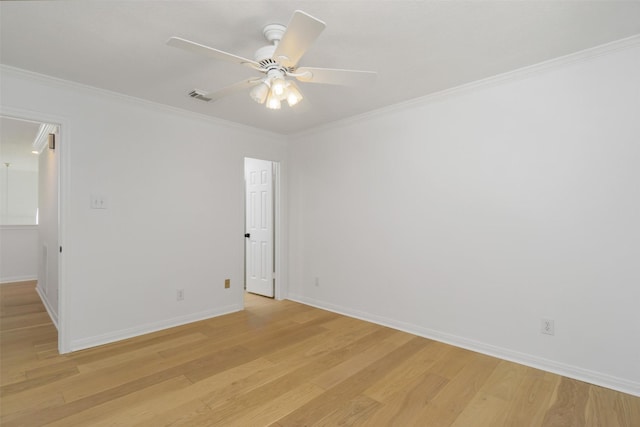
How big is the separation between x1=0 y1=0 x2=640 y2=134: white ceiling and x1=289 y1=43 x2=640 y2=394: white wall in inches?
13.9

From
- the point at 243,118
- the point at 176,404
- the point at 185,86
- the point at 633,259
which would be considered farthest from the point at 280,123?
the point at 633,259

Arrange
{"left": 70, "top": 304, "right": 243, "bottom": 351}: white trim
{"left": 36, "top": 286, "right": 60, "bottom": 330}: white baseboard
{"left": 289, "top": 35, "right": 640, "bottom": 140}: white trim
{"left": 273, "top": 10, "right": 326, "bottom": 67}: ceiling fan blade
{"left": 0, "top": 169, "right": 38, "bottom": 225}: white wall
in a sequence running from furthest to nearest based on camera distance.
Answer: {"left": 0, "top": 169, "right": 38, "bottom": 225}: white wall < {"left": 36, "top": 286, "right": 60, "bottom": 330}: white baseboard < {"left": 70, "top": 304, "right": 243, "bottom": 351}: white trim < {"left": 289, "top": 35, "right": 640, "bottom": 140}: white trim < {"left": 273, "top": 10, "right": 326, "bottom": 67}: ceiling fan blade

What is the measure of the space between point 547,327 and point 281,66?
281 cm

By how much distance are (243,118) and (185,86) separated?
1.02 meters

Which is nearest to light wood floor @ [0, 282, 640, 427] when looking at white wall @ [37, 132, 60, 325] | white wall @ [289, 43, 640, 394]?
white wall @ [289, 43, 640, 394]

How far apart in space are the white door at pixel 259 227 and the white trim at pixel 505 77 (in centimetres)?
158

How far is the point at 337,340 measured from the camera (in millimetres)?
3168

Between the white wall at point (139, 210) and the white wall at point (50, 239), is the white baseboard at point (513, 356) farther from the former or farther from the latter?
the white wall at point (50, 239)

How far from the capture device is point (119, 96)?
10.2ft

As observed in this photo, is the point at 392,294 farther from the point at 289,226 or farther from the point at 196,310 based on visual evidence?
the point at 196,310

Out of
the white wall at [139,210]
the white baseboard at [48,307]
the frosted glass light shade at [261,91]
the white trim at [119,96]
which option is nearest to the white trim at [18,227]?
the white baseboard at [48,307]

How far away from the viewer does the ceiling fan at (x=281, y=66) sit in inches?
62.0

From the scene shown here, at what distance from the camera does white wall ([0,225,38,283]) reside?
227 inches

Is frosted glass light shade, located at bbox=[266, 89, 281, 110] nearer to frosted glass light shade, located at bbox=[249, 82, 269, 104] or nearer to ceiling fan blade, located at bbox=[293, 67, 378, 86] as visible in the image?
frosted glass light shade, located at bbox=[249, 82, 269, 104]
